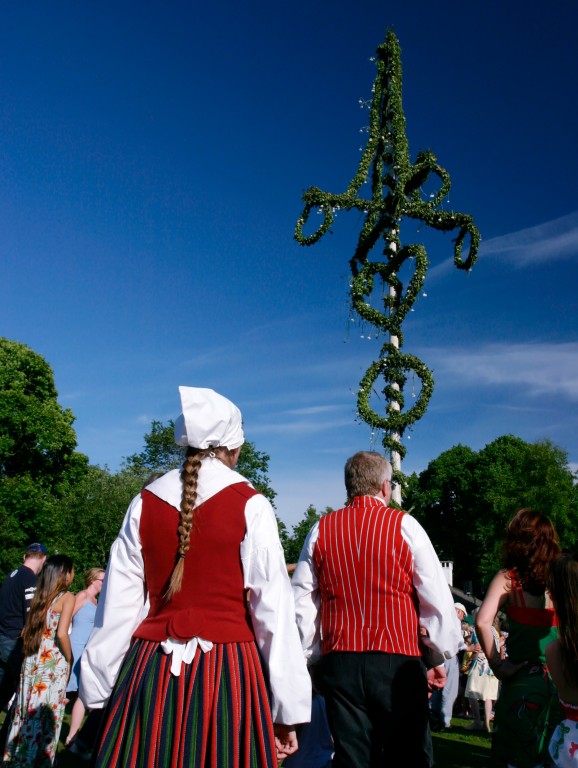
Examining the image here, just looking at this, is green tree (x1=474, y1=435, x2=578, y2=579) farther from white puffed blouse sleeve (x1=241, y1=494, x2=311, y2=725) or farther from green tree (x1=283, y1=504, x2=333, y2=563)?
white puffed blouse sleeve (x1=241, y1=494, x2=311, y2=725)

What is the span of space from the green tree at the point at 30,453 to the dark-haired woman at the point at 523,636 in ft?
78.5

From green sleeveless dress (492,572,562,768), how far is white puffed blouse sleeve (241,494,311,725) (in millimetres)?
1514

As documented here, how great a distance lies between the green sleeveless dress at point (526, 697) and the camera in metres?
3.49

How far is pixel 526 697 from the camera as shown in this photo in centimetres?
367

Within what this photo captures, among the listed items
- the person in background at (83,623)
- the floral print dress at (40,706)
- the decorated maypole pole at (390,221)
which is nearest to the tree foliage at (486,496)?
the decorated maypole pole at (390,221)

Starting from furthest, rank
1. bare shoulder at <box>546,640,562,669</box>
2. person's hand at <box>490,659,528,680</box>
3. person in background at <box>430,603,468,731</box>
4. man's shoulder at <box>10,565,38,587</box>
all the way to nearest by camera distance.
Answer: person in background at <box>430,603,468,731</box> < man's shoulder at <box>10,565,38,587</box> < person's hand at <box>490,659,528,680</box> < bare shoulder at <box>546,640,562,669</box>

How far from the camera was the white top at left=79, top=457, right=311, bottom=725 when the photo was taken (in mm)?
2617

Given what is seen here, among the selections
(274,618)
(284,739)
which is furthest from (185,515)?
(284,739)

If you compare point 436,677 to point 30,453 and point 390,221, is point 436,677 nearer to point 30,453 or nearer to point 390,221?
point 390,221

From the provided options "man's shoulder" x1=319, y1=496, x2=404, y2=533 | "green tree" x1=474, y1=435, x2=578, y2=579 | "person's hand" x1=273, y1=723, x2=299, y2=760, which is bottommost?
"person's hand" x1=273, y1=723, x2=299, y2=760

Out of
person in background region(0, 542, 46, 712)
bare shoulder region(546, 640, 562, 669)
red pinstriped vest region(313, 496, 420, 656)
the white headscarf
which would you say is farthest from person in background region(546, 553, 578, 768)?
person in background region(0, 542, 46, 712)

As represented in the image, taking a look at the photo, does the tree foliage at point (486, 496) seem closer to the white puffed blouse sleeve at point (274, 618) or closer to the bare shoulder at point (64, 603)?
the bare shoulder at point (64, 603)

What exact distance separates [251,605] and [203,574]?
9.0 inches

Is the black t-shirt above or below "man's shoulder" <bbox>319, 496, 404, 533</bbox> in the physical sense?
below
